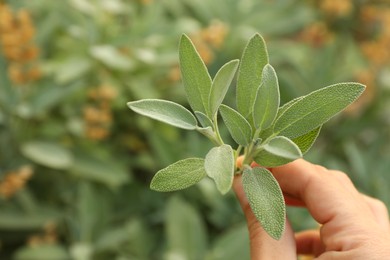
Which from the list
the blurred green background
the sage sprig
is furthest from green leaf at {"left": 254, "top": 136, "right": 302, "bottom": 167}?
the blurred green background

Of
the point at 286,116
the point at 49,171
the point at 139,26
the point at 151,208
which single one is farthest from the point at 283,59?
the point at 286,116

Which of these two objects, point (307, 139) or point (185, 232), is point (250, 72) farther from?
point (185, 232)

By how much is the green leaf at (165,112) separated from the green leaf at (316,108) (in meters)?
0.08

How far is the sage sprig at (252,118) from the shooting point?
0.51 m

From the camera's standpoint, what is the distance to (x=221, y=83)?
0.54 metres

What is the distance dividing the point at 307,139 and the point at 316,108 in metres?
0.04

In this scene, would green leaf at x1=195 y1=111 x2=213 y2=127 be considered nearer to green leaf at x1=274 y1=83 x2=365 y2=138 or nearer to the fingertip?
green leaf at x1=274 y1=83 x2=365 y2=138

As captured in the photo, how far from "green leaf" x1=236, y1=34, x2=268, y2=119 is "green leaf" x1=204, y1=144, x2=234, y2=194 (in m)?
0.07

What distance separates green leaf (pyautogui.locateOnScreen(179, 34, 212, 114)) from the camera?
547mm

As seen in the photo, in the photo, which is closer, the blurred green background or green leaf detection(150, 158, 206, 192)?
green leaf detection(150, 158, 206, 192)

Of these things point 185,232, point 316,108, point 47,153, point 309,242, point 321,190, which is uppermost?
point 316,108

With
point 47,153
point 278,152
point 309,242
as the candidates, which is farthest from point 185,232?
point 278,152

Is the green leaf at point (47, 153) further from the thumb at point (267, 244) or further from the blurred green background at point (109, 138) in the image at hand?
the thumb at point (267, 244)

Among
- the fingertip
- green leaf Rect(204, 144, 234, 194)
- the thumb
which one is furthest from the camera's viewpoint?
the fingertip
